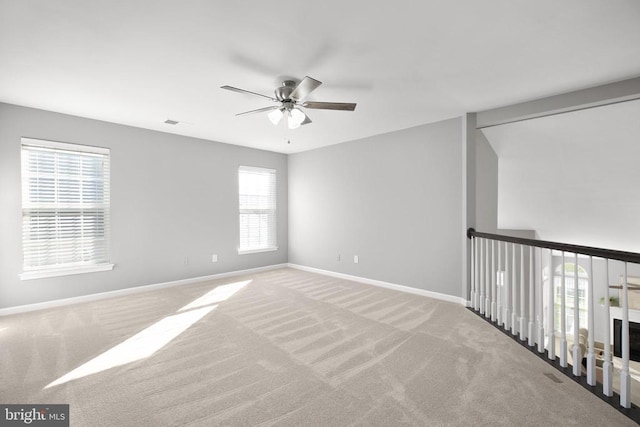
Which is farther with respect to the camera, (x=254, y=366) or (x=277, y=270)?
(x=277, y=270)

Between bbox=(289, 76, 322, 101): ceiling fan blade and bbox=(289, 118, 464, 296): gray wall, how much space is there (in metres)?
2.37

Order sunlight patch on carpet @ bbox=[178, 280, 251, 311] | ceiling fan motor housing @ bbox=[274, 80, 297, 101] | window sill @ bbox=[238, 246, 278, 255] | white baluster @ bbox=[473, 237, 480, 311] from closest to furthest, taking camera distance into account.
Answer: ceiling fan motor housing @ bbox=[274, 80, 297, 101] → white baluster @ bbox=[473, 237, 480, 311] → sunlight patch on carpet @ bbox=[178, 280, 251, 311] → window sill @ bbox=[238, 246, 278, 255]

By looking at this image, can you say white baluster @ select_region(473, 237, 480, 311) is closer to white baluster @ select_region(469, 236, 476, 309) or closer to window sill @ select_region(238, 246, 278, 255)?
white baluster @ select_region(469, 236, 476, 309)

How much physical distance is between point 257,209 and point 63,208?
118 inches

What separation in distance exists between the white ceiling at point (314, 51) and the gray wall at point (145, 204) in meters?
0.56

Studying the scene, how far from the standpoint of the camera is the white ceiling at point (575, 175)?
3662 mm

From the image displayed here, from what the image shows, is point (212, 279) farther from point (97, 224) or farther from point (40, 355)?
point (40, 355)

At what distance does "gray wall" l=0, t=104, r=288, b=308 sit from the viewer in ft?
11.2

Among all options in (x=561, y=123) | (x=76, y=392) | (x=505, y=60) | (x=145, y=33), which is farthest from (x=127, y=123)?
(x=561, y=123)

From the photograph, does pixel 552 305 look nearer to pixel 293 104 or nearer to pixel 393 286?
pixel 393 286

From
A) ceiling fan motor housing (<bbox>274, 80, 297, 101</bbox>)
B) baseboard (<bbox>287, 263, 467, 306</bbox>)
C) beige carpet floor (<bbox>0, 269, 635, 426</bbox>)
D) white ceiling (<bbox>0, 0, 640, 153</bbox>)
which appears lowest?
beige carpet floor (<bbox>0, 269, 635, 426</bbox>)

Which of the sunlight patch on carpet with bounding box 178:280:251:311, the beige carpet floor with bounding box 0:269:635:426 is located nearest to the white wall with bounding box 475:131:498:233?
the beige carpet floor with bounding box 0:269:635:426

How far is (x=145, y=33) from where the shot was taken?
6.64 feet

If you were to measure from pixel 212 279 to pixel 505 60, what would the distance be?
5094mm
